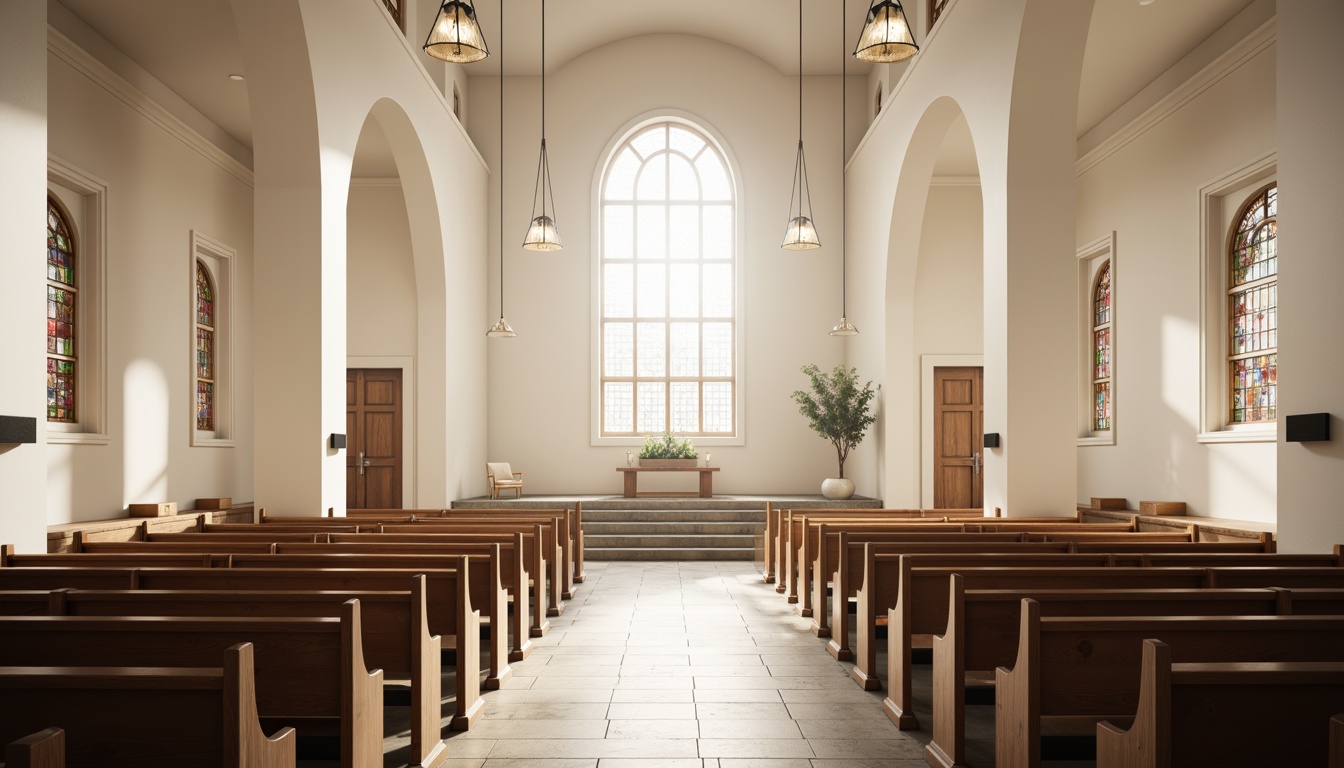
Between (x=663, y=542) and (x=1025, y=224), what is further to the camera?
(x=663, y=542)

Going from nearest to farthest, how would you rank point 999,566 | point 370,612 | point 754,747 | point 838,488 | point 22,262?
1. point 370,612
2. point 754,747
3. point 999,566
4. point 22,262
5. point 838,488

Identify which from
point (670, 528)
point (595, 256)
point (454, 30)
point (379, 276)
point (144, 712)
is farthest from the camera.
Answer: point (595, 256)

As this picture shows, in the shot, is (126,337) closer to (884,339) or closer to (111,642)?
(111,642)

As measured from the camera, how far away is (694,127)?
15.2m

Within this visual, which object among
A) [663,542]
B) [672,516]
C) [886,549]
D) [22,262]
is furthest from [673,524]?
[22,262]

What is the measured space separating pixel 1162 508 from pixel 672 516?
5762 millimetres

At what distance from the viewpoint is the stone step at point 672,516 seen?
12.6m

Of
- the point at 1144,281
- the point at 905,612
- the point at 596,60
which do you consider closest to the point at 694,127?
the point at 596,60

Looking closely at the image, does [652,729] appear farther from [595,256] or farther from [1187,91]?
[595,256]

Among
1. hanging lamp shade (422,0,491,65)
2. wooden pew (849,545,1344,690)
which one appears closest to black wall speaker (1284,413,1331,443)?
wooden pew (849,545,1344,690)

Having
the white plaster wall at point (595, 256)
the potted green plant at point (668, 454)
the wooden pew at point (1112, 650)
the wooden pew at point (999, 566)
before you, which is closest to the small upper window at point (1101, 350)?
the white plaster wall at point (595, 256)

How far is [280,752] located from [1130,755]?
2074 mm

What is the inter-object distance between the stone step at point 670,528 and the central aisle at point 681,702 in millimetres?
4403

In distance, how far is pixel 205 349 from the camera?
11.1 meters
